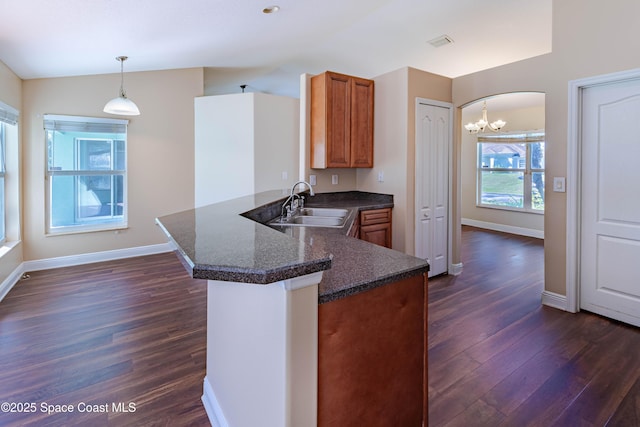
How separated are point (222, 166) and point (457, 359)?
14.1 ft

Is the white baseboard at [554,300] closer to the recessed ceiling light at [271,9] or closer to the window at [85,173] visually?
the recessed ceiling light at [271,9]

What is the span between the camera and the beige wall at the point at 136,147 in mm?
4219

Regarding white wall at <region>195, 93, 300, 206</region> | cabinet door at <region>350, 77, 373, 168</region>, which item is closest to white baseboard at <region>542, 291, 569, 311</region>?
cabinet door at <region>350, 77, 373, 168</region>

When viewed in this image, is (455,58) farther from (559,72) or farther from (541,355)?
(541,355)

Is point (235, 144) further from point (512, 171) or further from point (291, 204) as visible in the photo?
point (512, 171)

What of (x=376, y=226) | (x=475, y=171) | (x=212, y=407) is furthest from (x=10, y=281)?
(x=475, y=171)

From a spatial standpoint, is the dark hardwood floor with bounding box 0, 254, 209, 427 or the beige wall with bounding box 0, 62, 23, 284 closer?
the dark hardwood floor with bounding box 0, 254, 209, 427

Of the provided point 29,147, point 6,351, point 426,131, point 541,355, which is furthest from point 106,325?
point 426,131

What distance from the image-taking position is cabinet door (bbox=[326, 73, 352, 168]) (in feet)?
11.9

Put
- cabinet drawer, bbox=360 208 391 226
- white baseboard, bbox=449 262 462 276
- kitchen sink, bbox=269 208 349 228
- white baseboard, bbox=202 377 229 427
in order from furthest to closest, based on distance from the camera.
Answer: white baseboard, bbox=449 262 462 276, cabinet drawer, bbox=360 208 391 226, kitchen sink, bbox=269 208 349 228, white baseboard, bbox=202 377 229 427

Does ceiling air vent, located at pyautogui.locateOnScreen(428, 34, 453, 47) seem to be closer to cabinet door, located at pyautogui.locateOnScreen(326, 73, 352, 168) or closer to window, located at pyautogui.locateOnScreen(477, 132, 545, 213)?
cabinet door, located at pyautogui.locateOnScreen(326, 73, 352, 168)

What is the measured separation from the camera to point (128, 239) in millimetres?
4961

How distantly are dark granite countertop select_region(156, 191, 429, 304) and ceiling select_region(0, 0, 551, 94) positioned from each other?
2.02 meters

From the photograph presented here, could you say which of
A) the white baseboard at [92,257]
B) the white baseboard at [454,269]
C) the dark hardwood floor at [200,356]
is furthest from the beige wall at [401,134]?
the white baseboard at [92,257]
